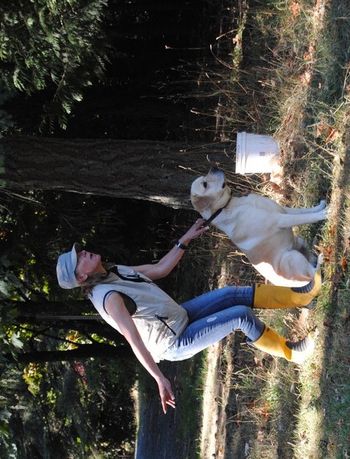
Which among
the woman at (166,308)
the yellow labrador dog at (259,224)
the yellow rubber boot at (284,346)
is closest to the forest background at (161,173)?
the yellow rubber boot at (284,346)

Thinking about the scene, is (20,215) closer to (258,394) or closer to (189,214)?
(189,214)

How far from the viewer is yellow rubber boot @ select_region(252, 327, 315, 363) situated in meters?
6.14

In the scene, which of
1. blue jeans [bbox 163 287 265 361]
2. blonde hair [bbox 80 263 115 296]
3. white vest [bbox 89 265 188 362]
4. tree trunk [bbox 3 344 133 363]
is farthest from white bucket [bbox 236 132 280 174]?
tree trunk [bbox 3 344 133 363]

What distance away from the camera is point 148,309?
5680 millimetres

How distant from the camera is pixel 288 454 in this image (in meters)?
7.03

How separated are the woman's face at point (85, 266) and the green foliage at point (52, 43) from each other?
267 cm

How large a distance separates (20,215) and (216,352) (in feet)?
10.4

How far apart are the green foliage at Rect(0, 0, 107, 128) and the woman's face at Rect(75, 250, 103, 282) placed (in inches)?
105

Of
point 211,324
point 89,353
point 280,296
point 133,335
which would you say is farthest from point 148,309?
point 89,353

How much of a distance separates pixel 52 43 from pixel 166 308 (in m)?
3.04

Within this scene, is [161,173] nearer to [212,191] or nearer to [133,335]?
[212,191]

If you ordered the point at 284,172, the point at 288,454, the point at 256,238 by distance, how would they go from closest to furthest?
1. the point at 256,238
2. the point at 288,454
3. the point at 284,172

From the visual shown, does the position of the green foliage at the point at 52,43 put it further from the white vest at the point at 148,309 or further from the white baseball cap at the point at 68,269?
the white vest at the point at 148,309

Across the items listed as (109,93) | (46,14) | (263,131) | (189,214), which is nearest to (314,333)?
(263,131)
